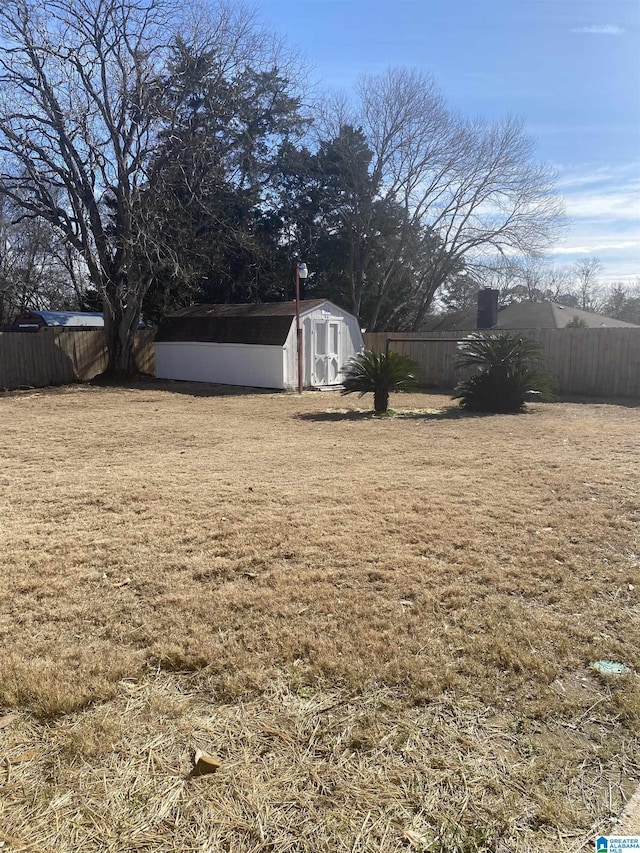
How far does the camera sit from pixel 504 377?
11.9 meters

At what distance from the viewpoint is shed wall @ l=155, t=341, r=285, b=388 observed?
58.1 ft

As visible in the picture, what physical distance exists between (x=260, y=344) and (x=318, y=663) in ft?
51.3

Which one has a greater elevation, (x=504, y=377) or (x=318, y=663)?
(x=504, y=377)

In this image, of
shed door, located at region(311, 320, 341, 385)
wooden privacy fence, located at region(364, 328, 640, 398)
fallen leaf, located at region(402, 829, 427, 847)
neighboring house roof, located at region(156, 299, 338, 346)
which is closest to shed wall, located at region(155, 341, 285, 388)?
neighboring house roof, located at region(156, 299, 338, 346)

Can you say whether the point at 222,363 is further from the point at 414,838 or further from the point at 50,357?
the point at 414,838

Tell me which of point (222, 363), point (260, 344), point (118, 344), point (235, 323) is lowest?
point (222, 363)

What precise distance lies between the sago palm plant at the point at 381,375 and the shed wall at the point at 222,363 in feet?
19.2

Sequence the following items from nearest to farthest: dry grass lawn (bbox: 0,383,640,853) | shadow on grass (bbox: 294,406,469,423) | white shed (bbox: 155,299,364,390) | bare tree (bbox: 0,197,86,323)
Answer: dry grass lawn (bbox: 0,383,640,853) → shadow on grass (bbox: 294,406,469,423) → white shed (bbox: 155,299,364,390) → bare tree (bbox: 0,197,86,323)

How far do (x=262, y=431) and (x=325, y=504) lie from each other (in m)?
4.69

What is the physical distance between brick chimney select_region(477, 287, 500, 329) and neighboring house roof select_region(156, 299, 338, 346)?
9106 millimetres

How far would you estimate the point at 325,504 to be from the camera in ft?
17.2

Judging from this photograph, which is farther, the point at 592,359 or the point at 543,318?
the point at 543,318

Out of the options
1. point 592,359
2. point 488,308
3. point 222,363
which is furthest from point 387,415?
point 488,308

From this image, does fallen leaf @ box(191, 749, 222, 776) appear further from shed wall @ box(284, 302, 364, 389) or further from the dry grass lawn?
shed wall @ box(284, 302, 364, 389)
